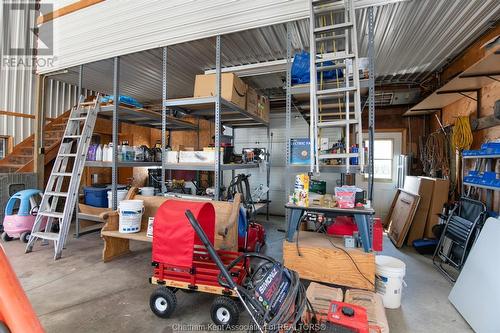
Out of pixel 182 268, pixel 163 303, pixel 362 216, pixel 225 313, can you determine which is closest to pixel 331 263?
pixel 362 216

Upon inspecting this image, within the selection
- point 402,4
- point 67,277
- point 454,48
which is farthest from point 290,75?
point 67,277

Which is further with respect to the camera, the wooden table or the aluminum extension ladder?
the aluminum extension ladder

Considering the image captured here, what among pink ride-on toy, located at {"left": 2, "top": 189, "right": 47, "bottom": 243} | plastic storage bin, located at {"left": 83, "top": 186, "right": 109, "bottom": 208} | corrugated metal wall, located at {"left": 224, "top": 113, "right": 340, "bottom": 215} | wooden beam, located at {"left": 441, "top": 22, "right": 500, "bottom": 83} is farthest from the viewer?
corrugated metal wall, located at {"left": 224, "top": 113, "right": 340, "bottom": 215}

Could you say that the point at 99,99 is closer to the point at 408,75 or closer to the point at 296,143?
the point at 296,143

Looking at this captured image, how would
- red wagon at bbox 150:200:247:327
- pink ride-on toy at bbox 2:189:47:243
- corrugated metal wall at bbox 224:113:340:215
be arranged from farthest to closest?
corrugated metal wall at bbox 224:113:340:215, pink ride-on toy at bbox 2:189:47:243, red wagon at bbox 150:200:247:327

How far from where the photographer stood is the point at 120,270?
312 centimetres

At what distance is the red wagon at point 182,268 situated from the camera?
6.76ft

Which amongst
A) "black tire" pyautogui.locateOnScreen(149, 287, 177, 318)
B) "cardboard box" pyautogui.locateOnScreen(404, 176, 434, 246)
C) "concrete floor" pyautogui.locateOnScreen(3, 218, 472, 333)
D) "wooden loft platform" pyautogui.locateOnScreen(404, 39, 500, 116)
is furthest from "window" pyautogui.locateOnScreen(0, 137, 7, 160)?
"cardboard box" pyautogui.locateOnScreen(404, 176, 434, 246)

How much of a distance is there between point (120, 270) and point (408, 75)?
18.7 ft

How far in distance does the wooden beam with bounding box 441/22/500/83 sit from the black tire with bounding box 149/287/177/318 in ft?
13.6

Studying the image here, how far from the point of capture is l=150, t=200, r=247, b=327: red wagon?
6.76ft

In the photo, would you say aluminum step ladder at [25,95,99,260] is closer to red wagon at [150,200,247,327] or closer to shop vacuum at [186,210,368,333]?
red wagon at [150,200,247,327]

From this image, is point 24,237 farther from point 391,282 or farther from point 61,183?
point 391,282

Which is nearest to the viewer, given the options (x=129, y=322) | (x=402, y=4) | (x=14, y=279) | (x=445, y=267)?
(x=14, y=279)
